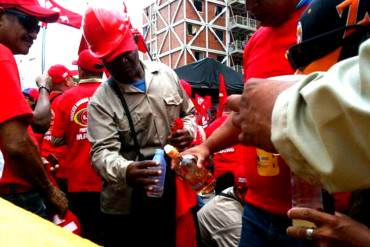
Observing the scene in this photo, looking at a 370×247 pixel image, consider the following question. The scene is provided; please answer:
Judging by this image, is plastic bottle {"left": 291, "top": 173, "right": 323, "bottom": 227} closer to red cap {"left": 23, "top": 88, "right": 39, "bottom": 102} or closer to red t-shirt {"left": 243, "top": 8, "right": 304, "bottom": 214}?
red t-shirt {"left": 243, "top": 8, "right": 304, "bottom": 214}

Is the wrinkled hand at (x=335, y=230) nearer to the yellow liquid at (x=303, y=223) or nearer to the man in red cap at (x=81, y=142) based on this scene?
the yellow liquid at (x=303, y=223)

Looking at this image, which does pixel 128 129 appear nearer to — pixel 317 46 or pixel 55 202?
pixel 55 202

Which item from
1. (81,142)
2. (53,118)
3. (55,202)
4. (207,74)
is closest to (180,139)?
(55,202)

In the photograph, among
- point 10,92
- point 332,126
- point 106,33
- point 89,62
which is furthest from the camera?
point 89,62

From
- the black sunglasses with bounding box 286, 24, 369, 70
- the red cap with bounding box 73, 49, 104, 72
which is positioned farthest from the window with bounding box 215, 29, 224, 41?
the black sunglasses with bounding box 286, 24, 369, 70

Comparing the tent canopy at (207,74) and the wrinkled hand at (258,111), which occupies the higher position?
the wrinkled hand at (258,111)

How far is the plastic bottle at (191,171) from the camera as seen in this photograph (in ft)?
7.18

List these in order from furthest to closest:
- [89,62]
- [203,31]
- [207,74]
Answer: [203,31]
[207,74]
[89,62]

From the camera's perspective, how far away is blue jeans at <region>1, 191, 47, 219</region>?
2.77m

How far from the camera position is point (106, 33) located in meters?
2.89

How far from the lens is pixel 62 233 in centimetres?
72

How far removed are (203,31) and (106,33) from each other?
36.3 meters

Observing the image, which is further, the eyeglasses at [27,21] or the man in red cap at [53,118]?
the man in red cap at [53,118]

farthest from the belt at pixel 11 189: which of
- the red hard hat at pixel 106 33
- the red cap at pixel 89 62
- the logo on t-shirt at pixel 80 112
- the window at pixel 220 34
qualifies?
the window at pixel 220 34
